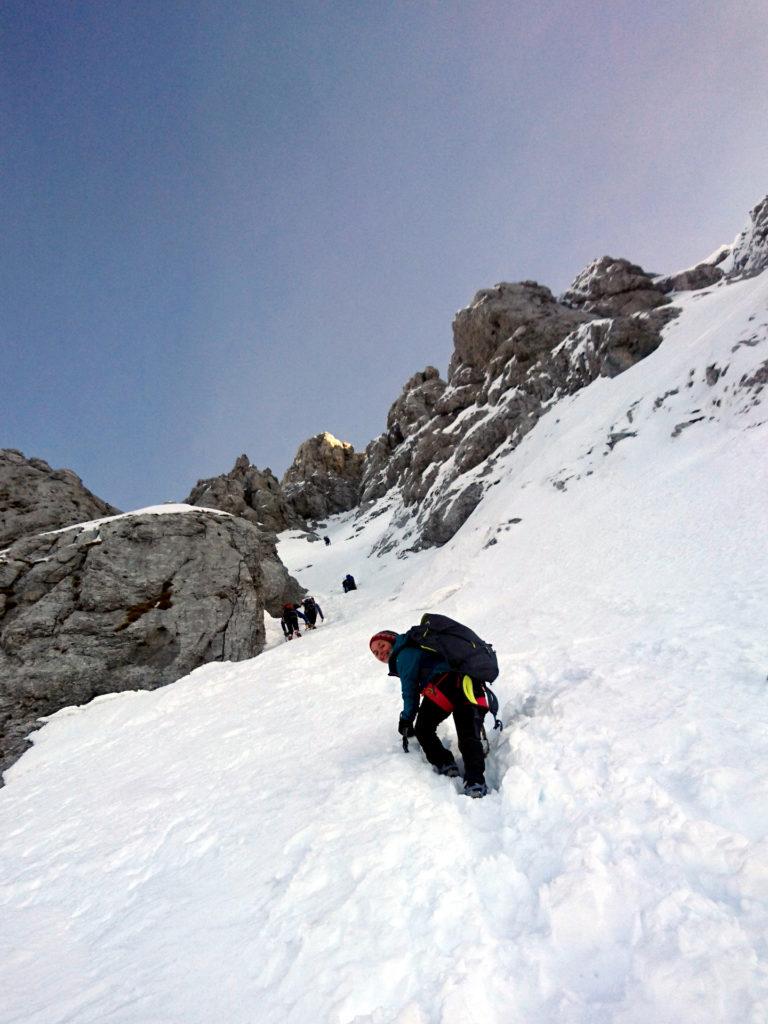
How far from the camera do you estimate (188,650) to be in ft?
63.1

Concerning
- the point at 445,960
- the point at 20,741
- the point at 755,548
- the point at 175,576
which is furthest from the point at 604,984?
the point at 175,576

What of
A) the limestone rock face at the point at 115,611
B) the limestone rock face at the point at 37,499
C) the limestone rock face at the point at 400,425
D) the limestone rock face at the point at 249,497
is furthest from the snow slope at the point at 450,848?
the limestone rock face at the point at 400,425

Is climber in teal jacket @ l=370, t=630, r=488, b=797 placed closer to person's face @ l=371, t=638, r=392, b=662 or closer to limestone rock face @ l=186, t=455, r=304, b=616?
person's face @ l=371, t=638, r=392, b=662

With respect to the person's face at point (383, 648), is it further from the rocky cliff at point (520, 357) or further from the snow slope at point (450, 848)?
the rocky cliff at point (520, 357)

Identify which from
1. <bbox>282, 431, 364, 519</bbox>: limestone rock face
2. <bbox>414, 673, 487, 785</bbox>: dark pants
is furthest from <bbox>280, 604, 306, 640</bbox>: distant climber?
<bbox>282, 431, 364, 519</bbox>: limestone rock face

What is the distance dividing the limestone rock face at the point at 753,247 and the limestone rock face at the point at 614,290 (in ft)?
24.8

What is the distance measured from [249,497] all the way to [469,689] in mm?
81196

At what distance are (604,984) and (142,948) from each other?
3.51m

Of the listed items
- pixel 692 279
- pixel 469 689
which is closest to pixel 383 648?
pixel 469 689

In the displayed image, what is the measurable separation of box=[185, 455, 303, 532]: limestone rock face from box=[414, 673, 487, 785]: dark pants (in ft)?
233

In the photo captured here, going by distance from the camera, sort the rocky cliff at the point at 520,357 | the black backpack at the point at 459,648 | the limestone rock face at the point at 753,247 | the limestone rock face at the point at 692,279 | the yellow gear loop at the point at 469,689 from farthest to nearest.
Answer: the limestone rock face at the point at 692,279, the limestone rock face at the point at 753,247, the rocky cliff at the point at 520,357, the black backpack at the point at 459,648, the yellow gear loop at the point at 469,689

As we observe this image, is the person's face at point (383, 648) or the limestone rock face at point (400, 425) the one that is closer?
the person's face at point (383, 648)

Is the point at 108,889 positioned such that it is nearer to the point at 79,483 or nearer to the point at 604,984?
the point at 604,984

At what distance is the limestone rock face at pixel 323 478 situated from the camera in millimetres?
95062
